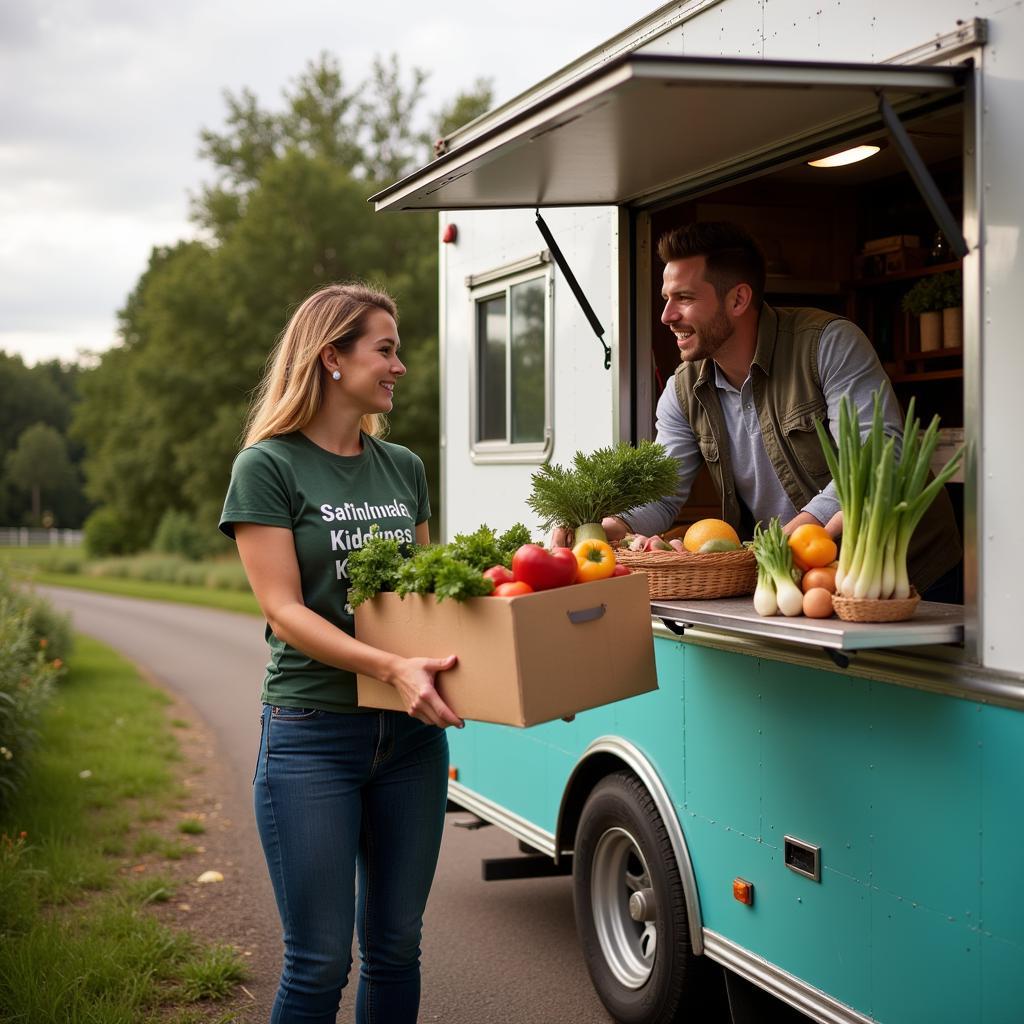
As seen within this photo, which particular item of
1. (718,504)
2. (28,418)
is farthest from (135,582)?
(28,418)

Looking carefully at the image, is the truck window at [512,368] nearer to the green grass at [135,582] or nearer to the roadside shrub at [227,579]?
the green grass at [135,582]

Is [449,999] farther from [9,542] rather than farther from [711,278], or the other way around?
[9,542]

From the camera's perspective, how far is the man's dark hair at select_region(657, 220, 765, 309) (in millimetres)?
4008

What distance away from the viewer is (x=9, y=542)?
212ft

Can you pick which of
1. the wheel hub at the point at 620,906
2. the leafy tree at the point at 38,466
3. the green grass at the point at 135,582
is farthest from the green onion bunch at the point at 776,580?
the leafy tree at the point at 38,466

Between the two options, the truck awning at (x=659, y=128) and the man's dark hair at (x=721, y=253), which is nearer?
the truck awning at (x=659, y=128)

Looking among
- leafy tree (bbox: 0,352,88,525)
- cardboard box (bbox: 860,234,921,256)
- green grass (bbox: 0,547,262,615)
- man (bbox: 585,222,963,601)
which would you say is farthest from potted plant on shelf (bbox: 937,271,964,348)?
leafy tree (bbox: 0,352,88,525)

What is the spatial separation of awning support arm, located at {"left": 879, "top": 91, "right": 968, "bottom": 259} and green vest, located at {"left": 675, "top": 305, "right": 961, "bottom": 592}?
104 centimetres

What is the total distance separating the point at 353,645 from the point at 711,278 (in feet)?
5.97

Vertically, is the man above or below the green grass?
above

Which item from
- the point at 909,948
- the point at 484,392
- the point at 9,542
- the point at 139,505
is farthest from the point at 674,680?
the point at 9,542

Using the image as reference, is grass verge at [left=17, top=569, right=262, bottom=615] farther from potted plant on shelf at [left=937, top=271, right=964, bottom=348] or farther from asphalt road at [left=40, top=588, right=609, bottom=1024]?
potted plant on shelf at [left=937, top=271, right=964, bottom=348]

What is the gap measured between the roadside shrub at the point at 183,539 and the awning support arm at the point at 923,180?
3336cm

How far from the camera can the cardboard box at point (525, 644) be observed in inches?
113
